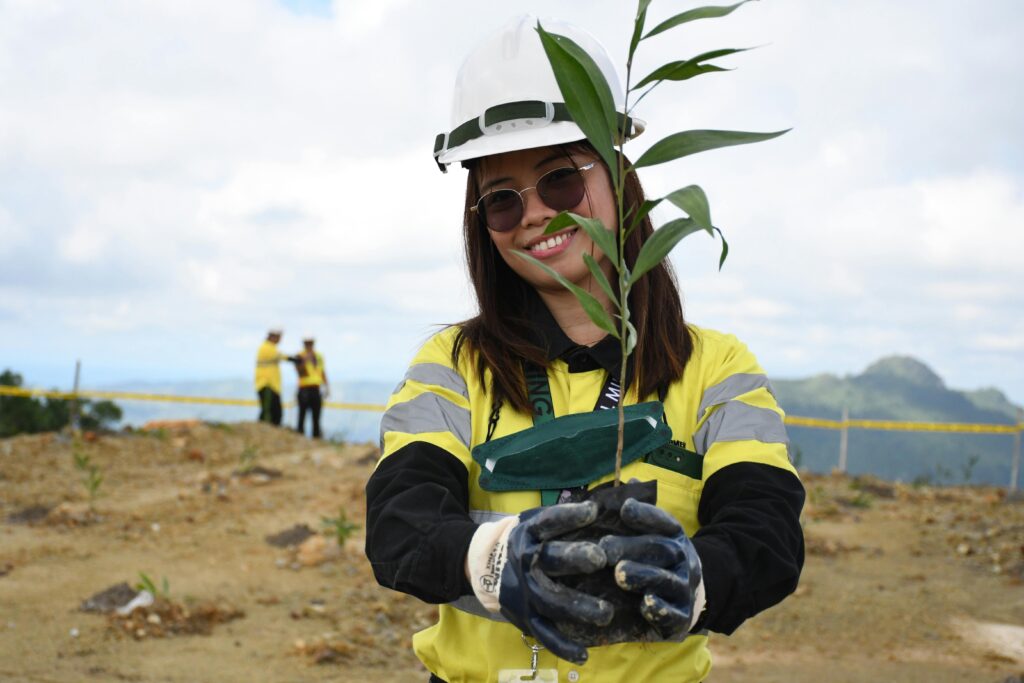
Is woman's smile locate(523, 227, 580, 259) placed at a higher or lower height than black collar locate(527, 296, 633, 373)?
higher

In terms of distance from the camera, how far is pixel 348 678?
4918 mm

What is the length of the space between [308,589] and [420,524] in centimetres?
514

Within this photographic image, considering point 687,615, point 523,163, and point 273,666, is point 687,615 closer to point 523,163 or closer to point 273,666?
point 523,163

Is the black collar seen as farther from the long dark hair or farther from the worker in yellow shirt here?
the worker in yellow shirt

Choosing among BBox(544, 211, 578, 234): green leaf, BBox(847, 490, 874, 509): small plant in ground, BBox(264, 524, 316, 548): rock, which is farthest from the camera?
BBox(847, 490, 874, 509): small plant in ground

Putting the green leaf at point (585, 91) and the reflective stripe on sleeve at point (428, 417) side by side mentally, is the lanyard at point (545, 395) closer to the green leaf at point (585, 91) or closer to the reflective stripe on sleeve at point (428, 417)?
the reflective stripe on sleeve at point (428, 417)

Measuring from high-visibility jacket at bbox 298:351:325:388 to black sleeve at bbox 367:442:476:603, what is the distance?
40.3ft

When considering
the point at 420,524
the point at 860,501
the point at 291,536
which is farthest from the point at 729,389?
the point at 860,501

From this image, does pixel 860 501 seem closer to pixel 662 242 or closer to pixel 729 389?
pixel 729 389

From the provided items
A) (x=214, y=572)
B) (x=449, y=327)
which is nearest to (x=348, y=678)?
(x=214, y=572)

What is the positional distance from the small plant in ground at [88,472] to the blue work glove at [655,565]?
782 cm

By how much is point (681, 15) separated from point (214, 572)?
6.13 meters

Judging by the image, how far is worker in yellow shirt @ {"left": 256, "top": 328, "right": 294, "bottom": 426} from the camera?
1362 centimetres

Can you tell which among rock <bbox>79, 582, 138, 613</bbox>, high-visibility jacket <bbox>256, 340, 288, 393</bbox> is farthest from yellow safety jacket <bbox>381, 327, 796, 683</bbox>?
high-visibility jacket <bbox>256, 340, 288, 393</bbox>
